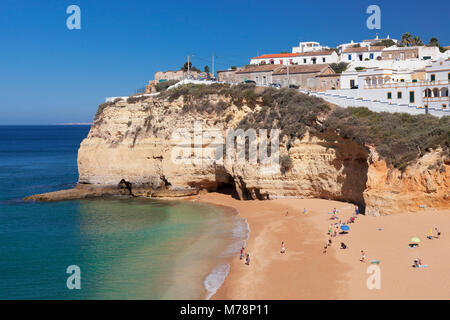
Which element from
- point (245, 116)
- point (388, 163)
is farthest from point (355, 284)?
point (245, 116)

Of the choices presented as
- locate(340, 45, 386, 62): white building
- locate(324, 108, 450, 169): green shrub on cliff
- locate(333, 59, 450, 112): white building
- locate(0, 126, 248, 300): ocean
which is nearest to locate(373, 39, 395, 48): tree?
locate(340, 45, 386, 62): white building

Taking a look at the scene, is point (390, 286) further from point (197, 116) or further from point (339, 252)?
point (197, 116)

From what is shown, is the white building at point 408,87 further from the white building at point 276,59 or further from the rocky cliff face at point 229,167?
the white building at point 276,59

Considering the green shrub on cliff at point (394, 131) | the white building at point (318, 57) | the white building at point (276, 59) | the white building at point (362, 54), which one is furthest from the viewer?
Result: the white building at point (276, 59)

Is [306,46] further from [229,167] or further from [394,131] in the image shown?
[394,131]

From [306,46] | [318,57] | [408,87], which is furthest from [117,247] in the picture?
[306,46]

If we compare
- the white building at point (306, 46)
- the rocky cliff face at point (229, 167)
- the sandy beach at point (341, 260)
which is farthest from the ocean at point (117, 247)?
the white building at point (306, 46)
